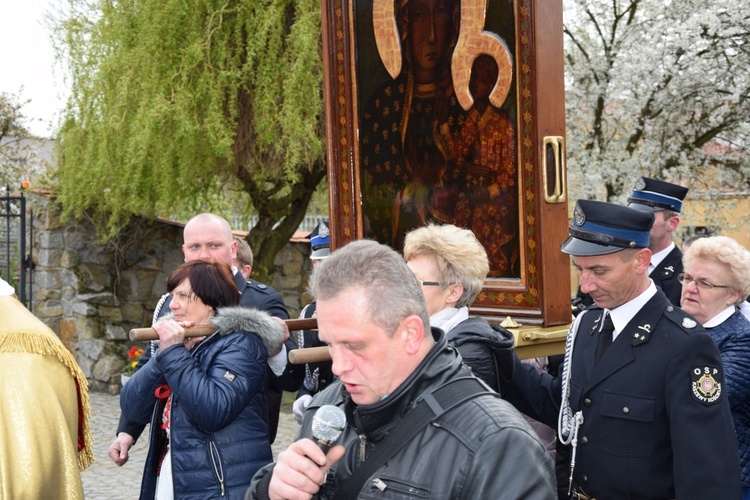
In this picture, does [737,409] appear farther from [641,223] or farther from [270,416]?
[270,416]

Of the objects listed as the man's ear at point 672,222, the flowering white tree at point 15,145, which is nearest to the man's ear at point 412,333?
the man's ear at point 672,222

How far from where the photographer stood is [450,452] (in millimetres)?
1623

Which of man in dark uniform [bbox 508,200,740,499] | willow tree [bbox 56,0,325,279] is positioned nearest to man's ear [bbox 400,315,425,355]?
man in dark uniform [bbox 508,200,740,499]

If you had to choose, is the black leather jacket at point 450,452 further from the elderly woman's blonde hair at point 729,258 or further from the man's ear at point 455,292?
the elderly woman's blonde hair at point 729,258

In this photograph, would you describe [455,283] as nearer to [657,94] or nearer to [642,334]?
[642,334]

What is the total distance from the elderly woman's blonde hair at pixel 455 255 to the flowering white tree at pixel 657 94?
10.0m

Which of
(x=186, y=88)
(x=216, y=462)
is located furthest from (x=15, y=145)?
(x=216, y=462)

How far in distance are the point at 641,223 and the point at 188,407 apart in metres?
1.65

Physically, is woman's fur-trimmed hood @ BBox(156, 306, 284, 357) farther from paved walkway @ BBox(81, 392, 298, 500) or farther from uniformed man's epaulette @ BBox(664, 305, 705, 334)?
paved walkway @ BBox(81, 392, 298, 500)

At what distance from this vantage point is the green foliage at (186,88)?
6.97 metres

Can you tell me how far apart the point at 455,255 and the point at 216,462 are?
3.70 ft

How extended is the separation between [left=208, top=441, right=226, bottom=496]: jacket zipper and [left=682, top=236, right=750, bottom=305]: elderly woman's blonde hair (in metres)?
1.98

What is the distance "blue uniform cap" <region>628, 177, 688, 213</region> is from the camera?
14.8 ft

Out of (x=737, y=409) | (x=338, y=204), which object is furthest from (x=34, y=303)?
(x=737, y=409)
